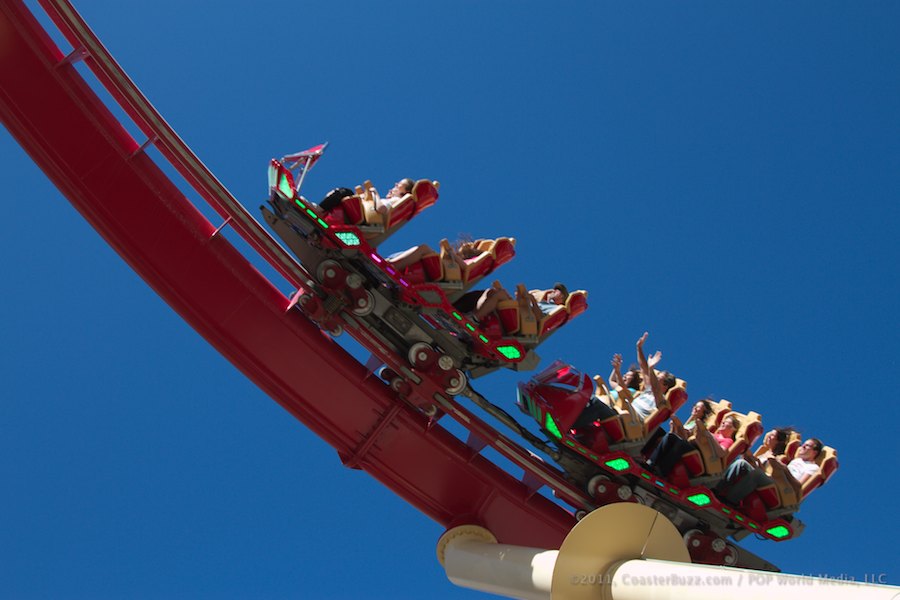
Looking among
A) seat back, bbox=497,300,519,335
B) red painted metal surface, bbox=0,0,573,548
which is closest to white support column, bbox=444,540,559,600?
red painted metal surface, bbox=0,0,573,548

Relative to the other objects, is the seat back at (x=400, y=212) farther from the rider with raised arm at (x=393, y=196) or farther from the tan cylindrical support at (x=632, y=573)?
the tan cylindrical support at (x=632, y=573)

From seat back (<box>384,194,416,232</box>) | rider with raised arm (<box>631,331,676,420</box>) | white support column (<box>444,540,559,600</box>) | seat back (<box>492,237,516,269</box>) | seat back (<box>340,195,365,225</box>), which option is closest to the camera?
white support column (<box>444,540,559,600</box>)

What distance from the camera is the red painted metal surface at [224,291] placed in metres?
6.61

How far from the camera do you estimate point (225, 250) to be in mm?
7227

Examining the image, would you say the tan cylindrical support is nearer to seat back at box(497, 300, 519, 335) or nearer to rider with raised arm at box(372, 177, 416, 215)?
seat back at box(497, 300, 519, 335)

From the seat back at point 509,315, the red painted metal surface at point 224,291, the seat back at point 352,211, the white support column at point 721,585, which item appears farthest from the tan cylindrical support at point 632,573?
the seat back at point 352,211

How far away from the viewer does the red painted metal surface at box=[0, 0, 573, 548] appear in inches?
260

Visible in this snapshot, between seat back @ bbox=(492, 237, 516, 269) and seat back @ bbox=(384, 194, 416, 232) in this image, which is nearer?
seat back @ bbox=(384, 194, 416, 232)

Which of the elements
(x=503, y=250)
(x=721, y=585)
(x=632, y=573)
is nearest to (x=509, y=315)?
(x=503, y=250)

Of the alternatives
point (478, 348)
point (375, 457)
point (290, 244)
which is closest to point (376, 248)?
point (290, 244)

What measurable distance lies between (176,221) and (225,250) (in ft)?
1.54

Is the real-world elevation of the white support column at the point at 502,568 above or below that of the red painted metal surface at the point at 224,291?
below

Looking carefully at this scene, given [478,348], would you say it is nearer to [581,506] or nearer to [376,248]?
[376,248]

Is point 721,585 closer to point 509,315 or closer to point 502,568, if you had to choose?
point 502,568
